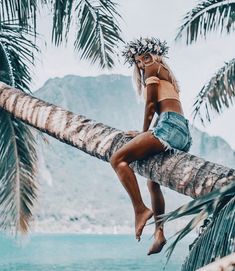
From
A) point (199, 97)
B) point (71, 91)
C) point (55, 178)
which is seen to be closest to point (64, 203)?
point (55, 178)

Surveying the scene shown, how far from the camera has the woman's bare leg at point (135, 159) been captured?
293 cm

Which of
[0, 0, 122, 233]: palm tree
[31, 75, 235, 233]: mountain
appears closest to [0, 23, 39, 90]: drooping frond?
[0, 0, 122, 233]: palm tree

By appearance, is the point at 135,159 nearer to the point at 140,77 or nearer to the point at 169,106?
the point at 169,106

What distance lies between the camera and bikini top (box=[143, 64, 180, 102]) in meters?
3.11

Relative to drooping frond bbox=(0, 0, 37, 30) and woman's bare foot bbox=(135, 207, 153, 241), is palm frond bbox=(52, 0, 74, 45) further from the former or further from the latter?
woman's bare foot bbox=(135, 207, 153, 241)

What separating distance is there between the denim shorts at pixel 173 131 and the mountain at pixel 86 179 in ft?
444

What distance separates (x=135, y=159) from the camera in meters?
2.95

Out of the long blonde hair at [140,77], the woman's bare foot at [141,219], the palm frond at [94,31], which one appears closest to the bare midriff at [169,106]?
the long blonde hair at [140,77]

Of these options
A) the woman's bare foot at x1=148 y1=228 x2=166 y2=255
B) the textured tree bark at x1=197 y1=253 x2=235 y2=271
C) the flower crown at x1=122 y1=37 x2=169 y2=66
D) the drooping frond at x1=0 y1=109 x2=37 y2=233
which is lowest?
the drooping frond at x1=0 y1=109 x2=37 y2=233

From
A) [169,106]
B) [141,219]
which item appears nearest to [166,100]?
[169,106]

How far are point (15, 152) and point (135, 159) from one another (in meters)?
4.11

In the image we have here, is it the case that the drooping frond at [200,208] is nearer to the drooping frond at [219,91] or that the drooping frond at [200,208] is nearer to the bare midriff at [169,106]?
the bare midriff at [169,106]

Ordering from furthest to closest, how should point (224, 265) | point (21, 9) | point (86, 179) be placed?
1. point (86, 179)
2. point (21, 9)
3. point (224, 265)

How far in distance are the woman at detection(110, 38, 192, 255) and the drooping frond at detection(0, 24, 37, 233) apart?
354 centimetres
